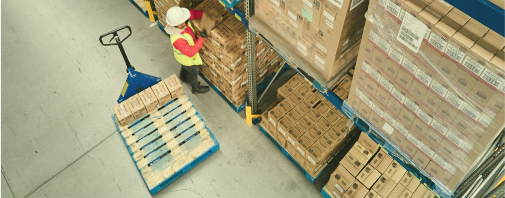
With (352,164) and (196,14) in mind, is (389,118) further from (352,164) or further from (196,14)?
(196,14)

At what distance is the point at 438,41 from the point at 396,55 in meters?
0.35

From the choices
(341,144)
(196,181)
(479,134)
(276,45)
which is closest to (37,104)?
(196,181)

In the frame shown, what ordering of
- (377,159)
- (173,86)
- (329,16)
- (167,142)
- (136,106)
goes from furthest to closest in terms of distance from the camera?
(173,86) → (136,106) → (167,142) → (377,159) → (329,16)

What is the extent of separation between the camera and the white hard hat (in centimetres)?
479

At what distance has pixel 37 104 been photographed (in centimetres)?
614

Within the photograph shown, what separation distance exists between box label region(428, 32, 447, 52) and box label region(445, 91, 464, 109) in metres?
0.34

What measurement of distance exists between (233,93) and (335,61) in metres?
2.63

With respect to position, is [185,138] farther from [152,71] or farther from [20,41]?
[20,41]

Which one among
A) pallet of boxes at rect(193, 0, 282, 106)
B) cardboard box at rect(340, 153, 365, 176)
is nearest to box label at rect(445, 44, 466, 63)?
cardboard box at rect(340, 153, 365, 176)

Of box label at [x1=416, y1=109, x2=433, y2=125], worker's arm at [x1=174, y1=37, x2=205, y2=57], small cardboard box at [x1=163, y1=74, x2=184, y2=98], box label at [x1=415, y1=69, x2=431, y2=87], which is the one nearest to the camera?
box label at [x1=415, y1=69, x2=431, y2=87]

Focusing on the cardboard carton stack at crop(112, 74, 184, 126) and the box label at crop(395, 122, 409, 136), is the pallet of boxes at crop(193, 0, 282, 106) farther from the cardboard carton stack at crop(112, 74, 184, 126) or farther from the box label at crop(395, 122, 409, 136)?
the box label at crop(395, 122, 409, 136)

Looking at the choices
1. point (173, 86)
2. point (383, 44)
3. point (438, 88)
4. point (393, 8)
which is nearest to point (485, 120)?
point (438, 88)

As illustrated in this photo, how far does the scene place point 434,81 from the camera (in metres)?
2.32

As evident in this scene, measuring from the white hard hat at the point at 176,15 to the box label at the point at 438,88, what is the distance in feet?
11.2
